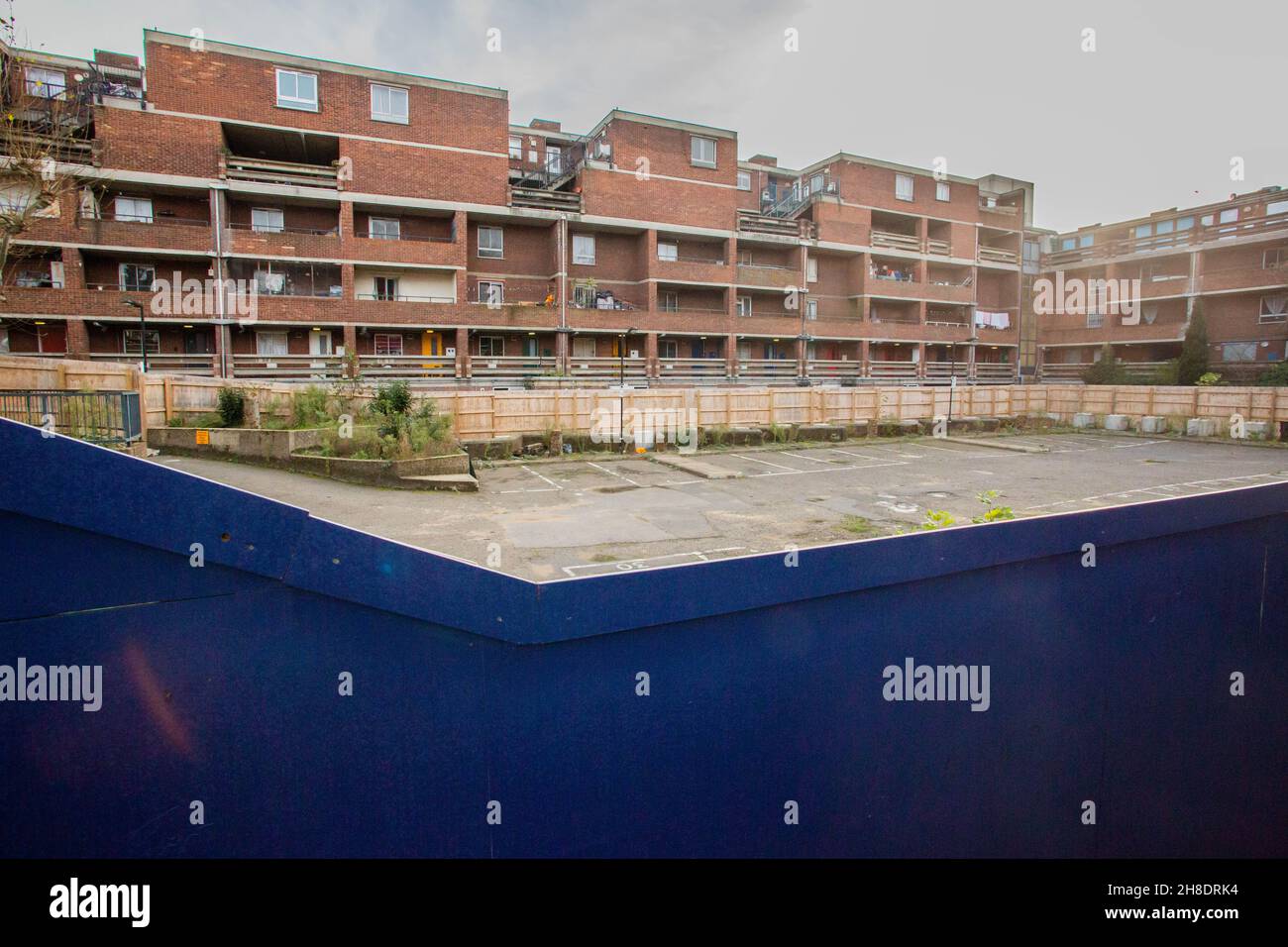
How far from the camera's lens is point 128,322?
33.1 meters

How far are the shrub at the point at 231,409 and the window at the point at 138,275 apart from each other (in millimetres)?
19225

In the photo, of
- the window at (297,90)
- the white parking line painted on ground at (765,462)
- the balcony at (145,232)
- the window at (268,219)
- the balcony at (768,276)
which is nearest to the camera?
the white parking line painted on ground at (765,462)

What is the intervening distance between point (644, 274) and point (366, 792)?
42770 millimetres

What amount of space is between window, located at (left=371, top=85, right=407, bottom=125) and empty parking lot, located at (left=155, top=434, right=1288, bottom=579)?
80.2ft

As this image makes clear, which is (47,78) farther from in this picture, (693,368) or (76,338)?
(693,368)

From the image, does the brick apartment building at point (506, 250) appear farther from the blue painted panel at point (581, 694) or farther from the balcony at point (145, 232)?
the blue painted panel at point (581, 694)

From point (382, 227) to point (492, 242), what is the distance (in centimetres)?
Answer: 619

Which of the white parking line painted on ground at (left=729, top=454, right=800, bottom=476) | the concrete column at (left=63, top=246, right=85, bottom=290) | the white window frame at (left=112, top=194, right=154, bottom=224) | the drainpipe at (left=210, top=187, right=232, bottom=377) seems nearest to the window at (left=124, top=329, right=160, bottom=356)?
the concrete column at (left=63, top=246, right=85, bottom=290)

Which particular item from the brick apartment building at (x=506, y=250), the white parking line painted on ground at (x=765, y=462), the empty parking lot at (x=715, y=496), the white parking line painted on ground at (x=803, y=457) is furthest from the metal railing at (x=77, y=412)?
the white parking line painted on ground at (x=803, y=457)

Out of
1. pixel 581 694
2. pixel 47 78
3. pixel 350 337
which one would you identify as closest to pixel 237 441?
pixel 350 337

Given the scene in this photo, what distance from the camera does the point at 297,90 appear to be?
3472 centimetres

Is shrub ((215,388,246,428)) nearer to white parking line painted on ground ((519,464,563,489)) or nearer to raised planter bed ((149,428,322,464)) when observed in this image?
raised planter bed ((149,428,322,464))

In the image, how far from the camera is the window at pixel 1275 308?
46.8m
